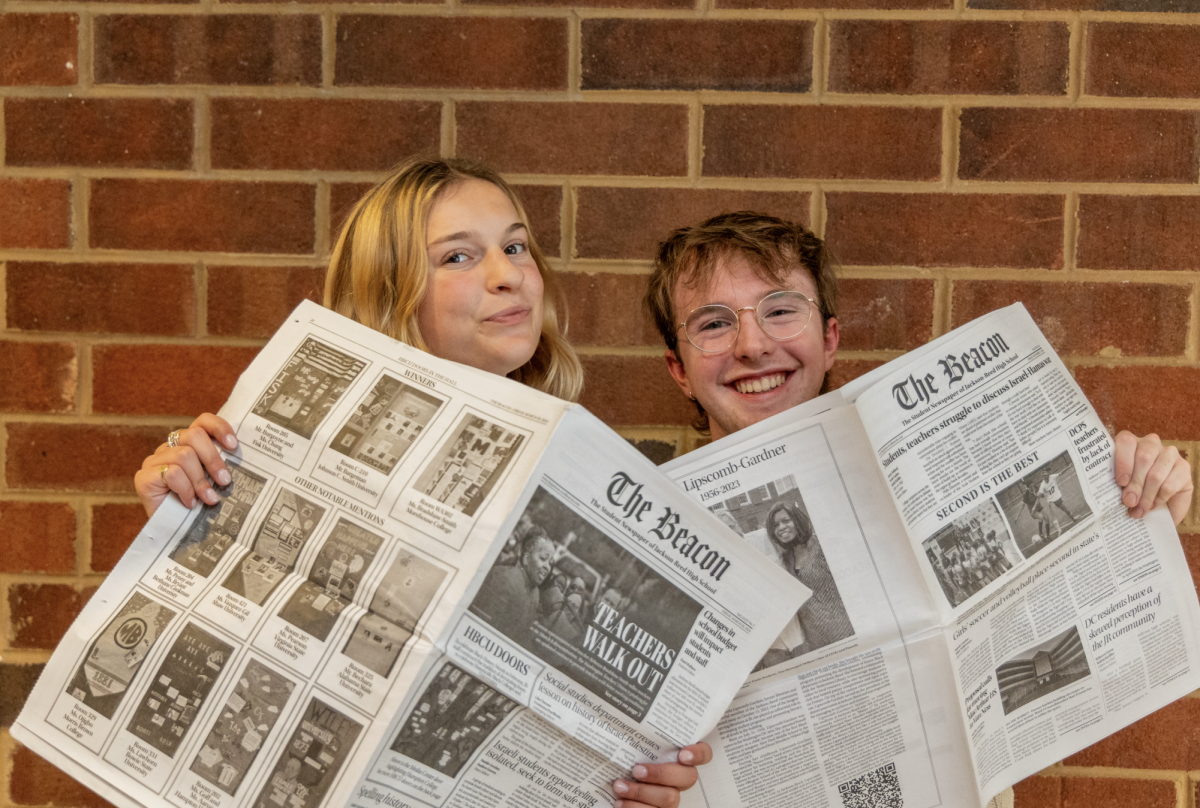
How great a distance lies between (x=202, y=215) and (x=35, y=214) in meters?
0.21

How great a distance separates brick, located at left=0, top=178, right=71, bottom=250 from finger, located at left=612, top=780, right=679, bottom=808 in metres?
0.92

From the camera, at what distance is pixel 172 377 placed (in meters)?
1.04

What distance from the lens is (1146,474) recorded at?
2.44ft

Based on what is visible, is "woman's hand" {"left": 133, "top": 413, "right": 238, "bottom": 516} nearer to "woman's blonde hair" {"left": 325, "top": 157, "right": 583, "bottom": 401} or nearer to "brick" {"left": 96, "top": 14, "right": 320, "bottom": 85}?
"woman's blonde hair" {"left": 325, "top": 157, "right": 583, "bottom": 401}

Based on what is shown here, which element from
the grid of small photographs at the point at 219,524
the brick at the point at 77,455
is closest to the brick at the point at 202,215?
the brick at the point at 77,455

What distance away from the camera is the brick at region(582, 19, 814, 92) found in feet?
3.24

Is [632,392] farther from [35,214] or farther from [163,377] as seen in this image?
[35,214]

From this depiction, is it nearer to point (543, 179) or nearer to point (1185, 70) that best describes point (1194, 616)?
point (1185, 70)

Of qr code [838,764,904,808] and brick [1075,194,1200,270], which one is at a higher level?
brick [1075,194,1200,270]

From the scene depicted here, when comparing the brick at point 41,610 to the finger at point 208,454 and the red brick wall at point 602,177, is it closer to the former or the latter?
the red brick wall at point 602,177

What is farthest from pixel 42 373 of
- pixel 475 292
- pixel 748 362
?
pixel 748 362

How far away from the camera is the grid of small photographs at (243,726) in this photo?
62cm

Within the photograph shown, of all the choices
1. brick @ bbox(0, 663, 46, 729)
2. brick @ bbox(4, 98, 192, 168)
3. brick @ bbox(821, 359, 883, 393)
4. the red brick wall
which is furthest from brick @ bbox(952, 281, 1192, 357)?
brick @ bbox(0, 663, 46, 729)

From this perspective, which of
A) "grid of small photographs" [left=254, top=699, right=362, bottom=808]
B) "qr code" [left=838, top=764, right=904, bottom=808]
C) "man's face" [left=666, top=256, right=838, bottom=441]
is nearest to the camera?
"grid of small photographs" [left=254, top=699, right=362, bottom=808]
